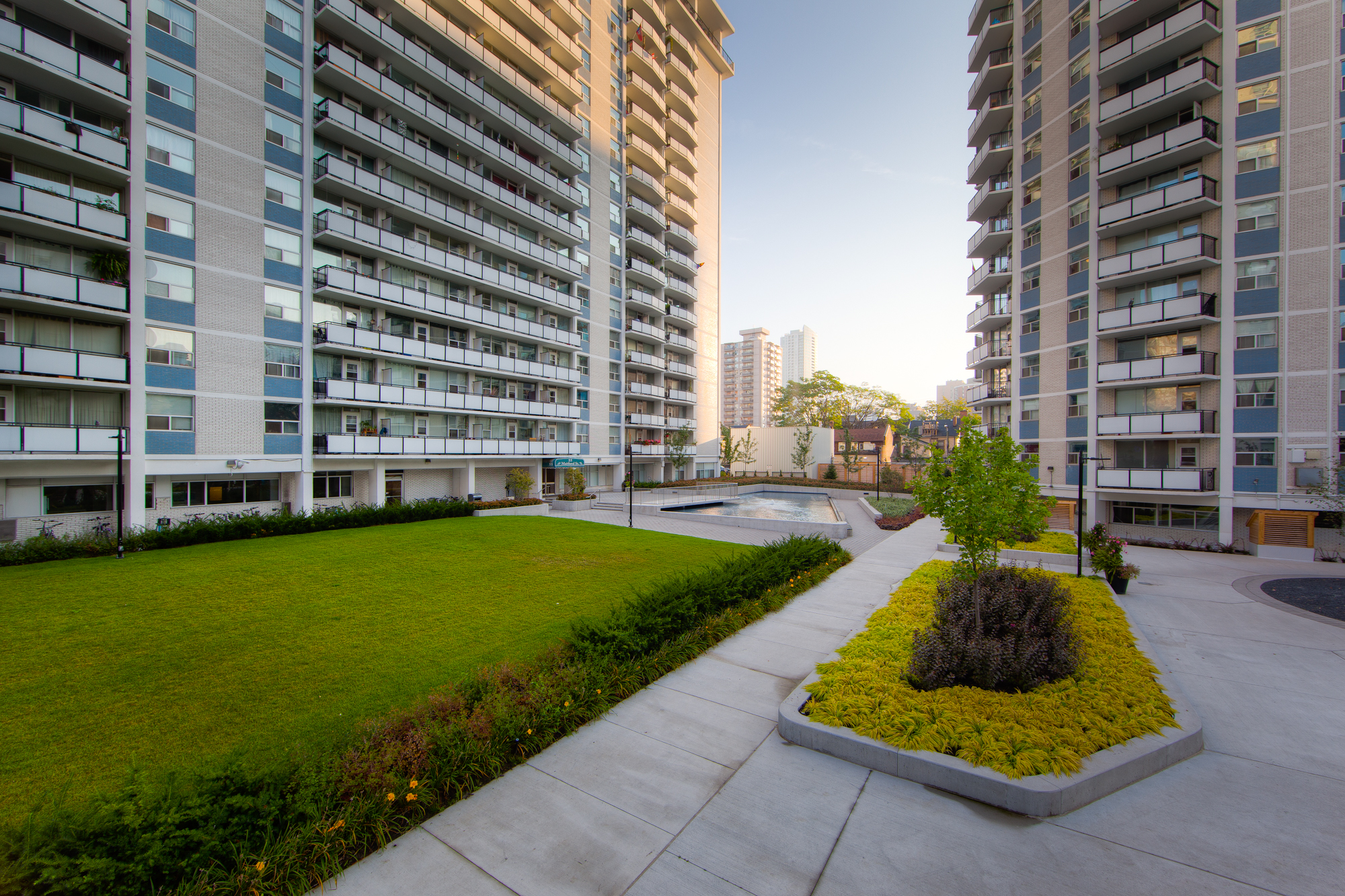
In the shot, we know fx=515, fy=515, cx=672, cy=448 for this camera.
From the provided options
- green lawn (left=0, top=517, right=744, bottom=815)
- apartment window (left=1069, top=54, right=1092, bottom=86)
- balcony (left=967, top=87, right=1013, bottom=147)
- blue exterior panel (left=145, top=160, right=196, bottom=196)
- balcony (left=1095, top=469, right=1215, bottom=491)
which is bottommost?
green lawn (left=0, top=517, right=744, bottom=815)

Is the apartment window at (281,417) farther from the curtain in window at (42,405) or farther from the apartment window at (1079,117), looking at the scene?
the apartment window at (1079,117)

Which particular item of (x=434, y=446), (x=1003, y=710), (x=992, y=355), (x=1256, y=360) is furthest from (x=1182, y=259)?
(x=434, y=446)

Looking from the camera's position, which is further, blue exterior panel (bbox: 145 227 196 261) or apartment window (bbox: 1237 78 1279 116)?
apartment window (bbox: 1237 78 1279 116)

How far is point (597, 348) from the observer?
1634 inches

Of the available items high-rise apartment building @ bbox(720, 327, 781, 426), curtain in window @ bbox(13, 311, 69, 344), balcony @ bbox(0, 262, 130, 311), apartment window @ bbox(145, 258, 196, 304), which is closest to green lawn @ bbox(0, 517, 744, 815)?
curtain in window @ bbox(13, 311, 69, 344)

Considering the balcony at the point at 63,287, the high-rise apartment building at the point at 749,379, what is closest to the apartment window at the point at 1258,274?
the balcony at the point at 63,287

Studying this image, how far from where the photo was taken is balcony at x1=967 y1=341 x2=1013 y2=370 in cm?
3173

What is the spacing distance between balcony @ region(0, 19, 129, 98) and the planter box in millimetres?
21444

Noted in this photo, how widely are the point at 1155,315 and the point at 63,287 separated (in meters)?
42.7

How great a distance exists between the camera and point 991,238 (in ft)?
105

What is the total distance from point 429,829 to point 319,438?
83.6ft

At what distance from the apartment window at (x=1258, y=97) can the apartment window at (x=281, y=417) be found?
142ft

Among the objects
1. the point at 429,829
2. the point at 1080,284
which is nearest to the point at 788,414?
the point at 1080,284

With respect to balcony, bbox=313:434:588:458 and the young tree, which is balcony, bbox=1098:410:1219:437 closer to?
the young tree
